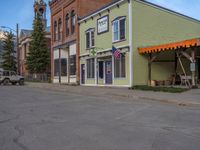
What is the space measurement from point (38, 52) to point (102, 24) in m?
26.3

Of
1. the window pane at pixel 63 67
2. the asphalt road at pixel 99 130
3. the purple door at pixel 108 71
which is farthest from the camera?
the window pane at pixel 63 67

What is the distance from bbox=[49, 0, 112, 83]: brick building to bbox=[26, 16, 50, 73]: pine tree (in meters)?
12.1

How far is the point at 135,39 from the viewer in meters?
27.3

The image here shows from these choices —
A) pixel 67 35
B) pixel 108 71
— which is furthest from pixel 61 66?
pixel 108 71

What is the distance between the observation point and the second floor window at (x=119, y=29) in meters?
28.1

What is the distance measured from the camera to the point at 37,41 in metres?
55.7

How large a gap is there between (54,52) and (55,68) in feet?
6.72

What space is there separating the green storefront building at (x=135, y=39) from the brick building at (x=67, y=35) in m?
4.14

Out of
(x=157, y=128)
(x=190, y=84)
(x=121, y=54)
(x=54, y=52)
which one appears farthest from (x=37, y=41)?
(x=157, y=128)

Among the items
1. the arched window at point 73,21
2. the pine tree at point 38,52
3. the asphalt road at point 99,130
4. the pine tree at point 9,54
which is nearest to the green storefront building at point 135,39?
the arched window at point 73,21

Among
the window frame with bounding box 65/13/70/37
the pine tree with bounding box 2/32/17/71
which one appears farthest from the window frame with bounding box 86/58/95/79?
the pine tree with bounding box 2/32/17/71

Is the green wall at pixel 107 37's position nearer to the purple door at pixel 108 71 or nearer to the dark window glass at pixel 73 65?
the purple door at pixel 108 71

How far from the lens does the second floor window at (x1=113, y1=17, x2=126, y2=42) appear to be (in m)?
28.1

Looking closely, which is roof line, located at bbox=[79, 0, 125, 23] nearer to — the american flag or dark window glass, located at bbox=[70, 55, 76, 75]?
the american flag
